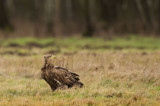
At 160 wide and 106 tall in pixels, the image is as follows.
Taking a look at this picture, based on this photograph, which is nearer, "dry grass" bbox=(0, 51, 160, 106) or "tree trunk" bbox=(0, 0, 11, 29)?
"dry grass" bbox=(0, 51, 160, 106)

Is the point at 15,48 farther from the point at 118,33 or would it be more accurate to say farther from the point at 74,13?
the point at 74,13

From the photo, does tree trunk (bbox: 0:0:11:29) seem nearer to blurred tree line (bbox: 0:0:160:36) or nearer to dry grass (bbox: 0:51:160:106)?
blurred tree line (bbox: 0:0:160:36)

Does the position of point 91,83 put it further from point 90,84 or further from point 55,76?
point 55,76

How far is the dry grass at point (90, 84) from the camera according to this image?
36.1 feet

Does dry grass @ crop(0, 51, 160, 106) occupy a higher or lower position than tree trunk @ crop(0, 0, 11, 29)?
lower

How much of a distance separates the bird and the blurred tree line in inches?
849

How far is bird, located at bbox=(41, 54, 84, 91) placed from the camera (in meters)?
11.7

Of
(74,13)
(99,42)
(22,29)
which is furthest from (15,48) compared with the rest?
(74,13)

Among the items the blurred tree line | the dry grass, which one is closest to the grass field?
the dry grass

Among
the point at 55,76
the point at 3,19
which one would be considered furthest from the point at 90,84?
the point at 3,19

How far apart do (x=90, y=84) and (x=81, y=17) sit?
26119 mm

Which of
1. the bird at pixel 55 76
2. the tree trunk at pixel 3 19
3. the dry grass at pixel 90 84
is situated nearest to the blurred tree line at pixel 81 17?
the tree trunk at pixel 3 19

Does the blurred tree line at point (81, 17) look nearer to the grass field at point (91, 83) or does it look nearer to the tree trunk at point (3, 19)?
the tree trunk at point (3, 19)

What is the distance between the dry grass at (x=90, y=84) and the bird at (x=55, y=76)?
28 cm
